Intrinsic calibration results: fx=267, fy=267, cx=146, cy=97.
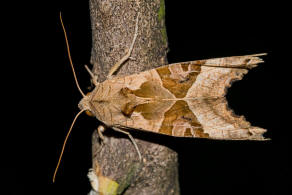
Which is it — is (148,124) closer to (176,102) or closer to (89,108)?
(176,102)

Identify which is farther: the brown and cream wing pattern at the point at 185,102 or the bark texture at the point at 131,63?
the brown and cream wing pattern at the point at 185,102

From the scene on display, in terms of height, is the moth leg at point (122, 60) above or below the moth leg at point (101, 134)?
above

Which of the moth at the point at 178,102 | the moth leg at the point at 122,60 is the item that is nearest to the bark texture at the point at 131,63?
the moth leg at the point at 122,60

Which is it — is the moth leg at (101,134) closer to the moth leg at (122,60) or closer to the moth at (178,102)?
the moth at (178,102)

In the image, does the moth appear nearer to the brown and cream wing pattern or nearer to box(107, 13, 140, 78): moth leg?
the brown and cream wing pattern

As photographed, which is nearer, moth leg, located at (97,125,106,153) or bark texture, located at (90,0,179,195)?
bark texture, located at (90,0,179,195)

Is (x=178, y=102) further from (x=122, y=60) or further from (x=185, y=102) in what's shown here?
(x=122, y=60)

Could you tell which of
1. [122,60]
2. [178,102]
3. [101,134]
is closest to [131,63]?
[122,60]

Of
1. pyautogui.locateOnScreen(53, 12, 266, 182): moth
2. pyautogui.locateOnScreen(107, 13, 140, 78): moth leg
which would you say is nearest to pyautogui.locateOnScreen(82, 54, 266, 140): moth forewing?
pyautogui.locateOnScreen(53, 12, 266, 182): moth
